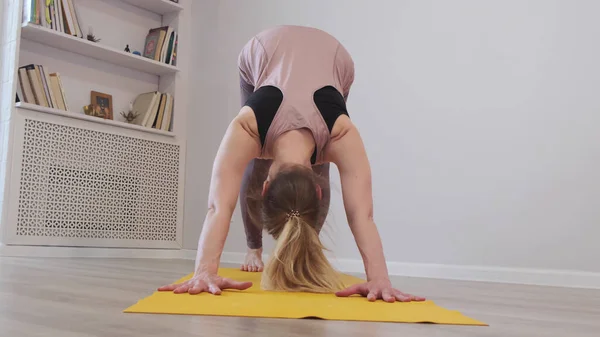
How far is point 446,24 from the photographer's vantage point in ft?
10.1

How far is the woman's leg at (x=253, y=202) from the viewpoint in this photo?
197 cm

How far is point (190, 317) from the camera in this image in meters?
1.13

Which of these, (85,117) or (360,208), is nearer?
(360,208)

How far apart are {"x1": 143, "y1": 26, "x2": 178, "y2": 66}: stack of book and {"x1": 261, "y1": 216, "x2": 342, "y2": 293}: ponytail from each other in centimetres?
291

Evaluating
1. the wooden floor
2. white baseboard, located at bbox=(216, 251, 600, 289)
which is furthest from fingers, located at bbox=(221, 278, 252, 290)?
white baseboard, located at bbox=(216, 251, 600, 289)

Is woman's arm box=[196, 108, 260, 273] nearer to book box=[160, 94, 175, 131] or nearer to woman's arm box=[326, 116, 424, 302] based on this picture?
woman's arm box=[326, 116, 424, 302]

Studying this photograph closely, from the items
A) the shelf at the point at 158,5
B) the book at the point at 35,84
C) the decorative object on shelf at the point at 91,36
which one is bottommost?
the book at the point at 35,84

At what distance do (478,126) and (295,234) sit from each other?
167 cm

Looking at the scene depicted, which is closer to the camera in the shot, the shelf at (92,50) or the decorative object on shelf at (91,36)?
the shelf at (92,50)

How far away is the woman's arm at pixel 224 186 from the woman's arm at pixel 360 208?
10.1 inches

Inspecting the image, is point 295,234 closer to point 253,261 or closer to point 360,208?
point 360,208

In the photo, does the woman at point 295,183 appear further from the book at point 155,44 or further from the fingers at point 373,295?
the book at point 155,44

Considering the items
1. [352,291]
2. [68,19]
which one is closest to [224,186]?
[352,291]

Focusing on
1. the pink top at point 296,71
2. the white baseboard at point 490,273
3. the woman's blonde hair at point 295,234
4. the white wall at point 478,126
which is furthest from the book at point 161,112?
the woman's blonde hair at point 295,234
